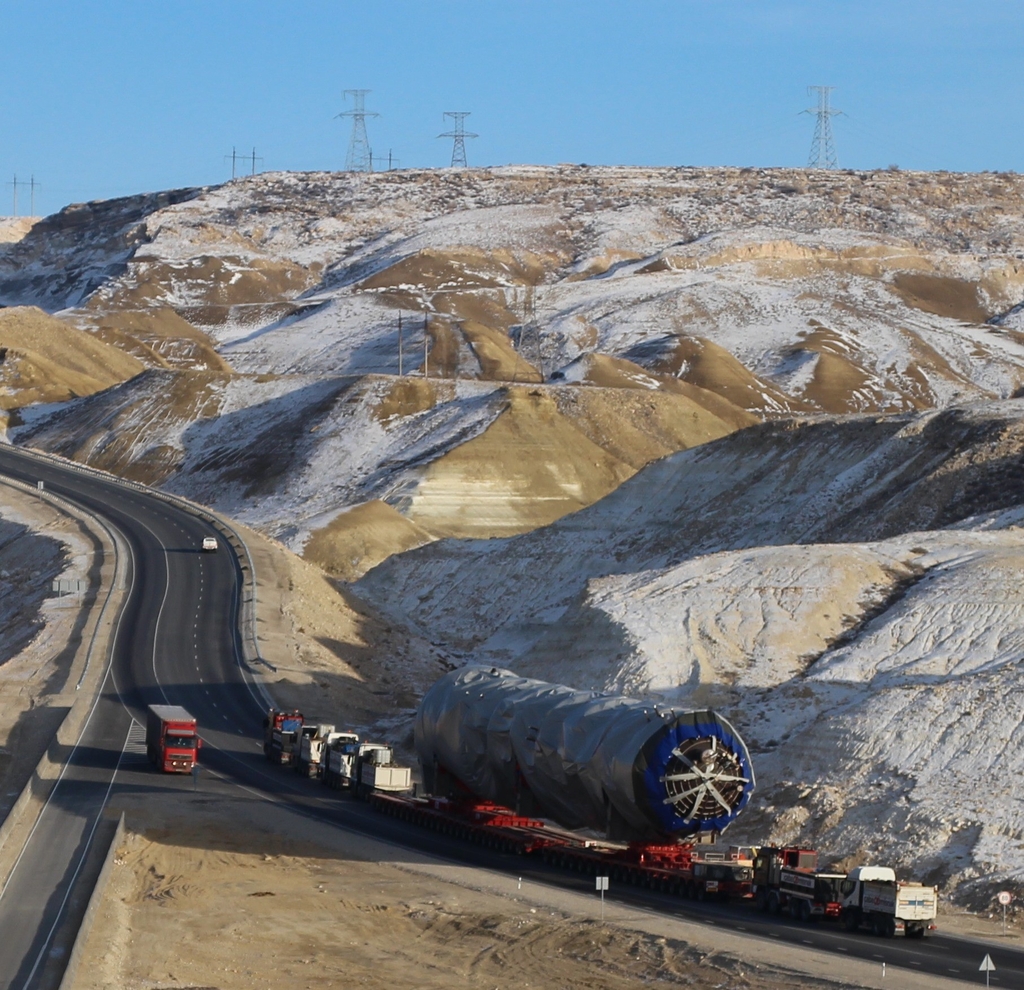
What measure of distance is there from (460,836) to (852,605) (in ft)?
64.2

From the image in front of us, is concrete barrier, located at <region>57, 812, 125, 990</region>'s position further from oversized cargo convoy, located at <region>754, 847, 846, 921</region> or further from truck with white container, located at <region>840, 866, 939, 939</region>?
truck with white container, located at <region>840, 866, 939, 939</region>

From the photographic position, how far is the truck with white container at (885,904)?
29.5 metres

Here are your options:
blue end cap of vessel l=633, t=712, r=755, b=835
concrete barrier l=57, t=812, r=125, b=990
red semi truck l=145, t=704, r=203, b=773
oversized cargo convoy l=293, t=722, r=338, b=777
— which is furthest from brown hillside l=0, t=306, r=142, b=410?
blue end cap of vessel l=633, t=712, r=755, b=835

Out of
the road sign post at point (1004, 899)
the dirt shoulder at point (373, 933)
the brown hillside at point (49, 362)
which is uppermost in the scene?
the brown hillside at point (49, 362)

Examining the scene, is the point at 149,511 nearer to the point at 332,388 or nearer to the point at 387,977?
the point at 332,388

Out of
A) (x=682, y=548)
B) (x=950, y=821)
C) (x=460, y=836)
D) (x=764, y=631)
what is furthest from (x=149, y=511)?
(x=950, y=821)

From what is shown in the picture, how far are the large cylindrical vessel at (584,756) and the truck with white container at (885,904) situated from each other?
12.4ft

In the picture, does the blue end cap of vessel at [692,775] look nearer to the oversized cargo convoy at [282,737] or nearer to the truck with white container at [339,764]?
the truck with white container at [339,764]

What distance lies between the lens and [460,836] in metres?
39.8

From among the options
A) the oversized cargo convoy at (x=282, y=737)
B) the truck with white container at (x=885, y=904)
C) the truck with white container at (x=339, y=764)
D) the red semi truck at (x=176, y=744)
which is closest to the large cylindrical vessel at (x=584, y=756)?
the truck with white container at (x=885, y=904)

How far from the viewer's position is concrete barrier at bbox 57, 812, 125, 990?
23625mm

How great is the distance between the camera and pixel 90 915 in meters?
27.5

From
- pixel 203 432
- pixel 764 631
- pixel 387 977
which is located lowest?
pixel 387 977

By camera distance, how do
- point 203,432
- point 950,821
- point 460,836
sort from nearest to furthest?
point 950,821, point 460,836, point 203,432
